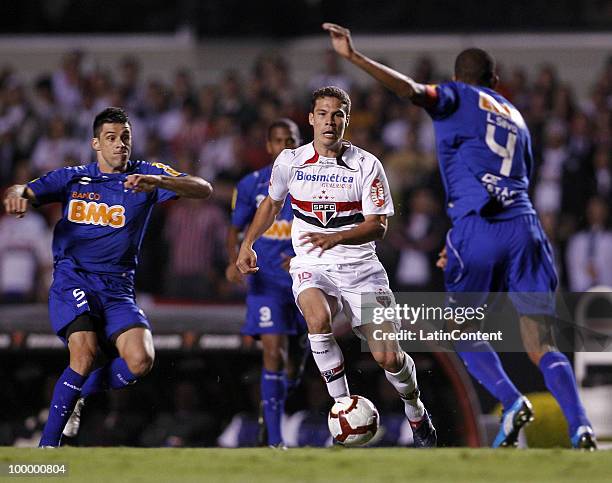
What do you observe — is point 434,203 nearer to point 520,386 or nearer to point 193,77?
point 520,386

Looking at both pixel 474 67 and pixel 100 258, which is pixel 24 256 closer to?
pixel 100 258

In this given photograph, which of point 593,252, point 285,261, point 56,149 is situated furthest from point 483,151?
point 56,149

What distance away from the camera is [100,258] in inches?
305

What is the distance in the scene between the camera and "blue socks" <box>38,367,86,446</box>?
745 centimetres

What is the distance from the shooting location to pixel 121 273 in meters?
7.81

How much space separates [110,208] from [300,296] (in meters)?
1.49

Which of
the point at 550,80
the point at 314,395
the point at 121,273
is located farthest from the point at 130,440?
the point at 550,80

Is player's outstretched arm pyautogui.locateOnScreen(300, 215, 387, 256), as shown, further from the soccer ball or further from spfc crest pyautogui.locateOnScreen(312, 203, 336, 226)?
the soccer ball

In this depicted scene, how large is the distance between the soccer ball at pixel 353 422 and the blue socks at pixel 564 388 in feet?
3.66

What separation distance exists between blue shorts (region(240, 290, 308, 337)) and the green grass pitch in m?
2.28

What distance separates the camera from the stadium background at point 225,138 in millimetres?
10328

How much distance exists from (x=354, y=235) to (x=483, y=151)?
111 cm

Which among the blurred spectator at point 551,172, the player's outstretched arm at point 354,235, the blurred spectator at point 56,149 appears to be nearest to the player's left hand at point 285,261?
the player's outstretched arm at point 354,235

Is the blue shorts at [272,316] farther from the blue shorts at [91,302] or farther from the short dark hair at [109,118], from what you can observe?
the short dark hair at [109,118]
